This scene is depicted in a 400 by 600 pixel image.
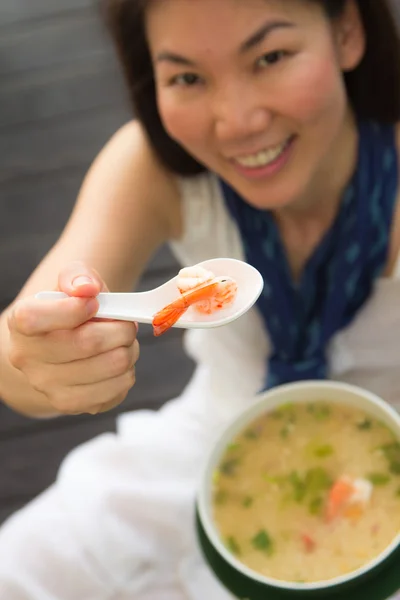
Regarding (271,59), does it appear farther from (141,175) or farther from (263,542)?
(263,542)

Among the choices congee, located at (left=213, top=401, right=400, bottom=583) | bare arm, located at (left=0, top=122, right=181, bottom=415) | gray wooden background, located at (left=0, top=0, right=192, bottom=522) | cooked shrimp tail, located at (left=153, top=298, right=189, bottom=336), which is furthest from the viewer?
gray wooden background, located at (left=0, top=0, right=192, bottom=522)

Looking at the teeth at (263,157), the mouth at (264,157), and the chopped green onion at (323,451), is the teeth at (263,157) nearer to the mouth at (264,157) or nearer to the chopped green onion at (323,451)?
the mouth at (264,157)

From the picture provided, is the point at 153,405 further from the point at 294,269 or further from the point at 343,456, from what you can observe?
the point at 343,456

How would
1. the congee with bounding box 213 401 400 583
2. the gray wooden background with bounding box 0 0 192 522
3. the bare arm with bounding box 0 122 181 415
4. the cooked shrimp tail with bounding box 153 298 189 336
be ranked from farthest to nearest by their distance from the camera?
the gray wooden background with bounding box 0 0 192 522 → the bare arm with bounding box 0 122 181 415 → the congee with bounding box 213 401 400 583 → the cooked shrimp tail with bounding box 153 298 189 336

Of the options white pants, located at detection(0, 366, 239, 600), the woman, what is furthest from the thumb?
white pants, located at detection(0, 366, 239, 600)

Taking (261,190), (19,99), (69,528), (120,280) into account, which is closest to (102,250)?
(120,280)

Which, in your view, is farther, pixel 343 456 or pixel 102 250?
pixel 102 250

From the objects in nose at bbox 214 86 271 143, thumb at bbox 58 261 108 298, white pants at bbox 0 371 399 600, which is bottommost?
Answer: white pants at bbox 0 371 399 600

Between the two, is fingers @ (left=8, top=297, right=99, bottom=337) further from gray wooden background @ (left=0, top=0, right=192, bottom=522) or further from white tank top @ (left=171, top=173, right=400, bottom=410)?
gray wooden background @ (left=0, top=0, right=192, bottom=522)

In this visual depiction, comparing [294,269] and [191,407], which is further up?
[294,269]
